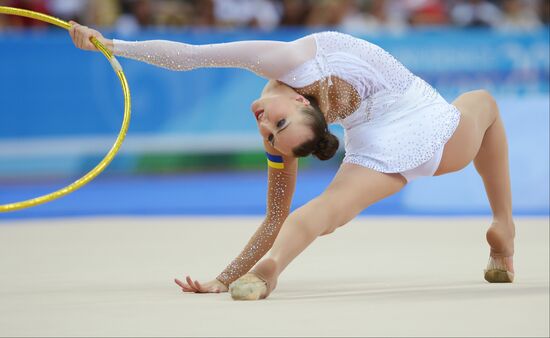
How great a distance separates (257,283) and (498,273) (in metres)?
1.02

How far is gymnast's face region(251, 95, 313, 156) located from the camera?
3383 mm

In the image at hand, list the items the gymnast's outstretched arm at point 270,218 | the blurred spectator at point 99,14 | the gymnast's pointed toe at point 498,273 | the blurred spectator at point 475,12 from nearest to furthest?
the gymnast's outstretched arm at point 270,218 < the gymnast's pointed toe at point 498,273 < the blurred spectator at point 99,14 < the blurred spectator at point 475,12

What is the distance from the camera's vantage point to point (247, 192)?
804cm

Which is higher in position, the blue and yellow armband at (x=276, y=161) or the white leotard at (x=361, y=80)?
the white leotard at (x=361, y=80)

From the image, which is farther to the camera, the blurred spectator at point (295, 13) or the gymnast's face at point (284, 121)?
the blurred spectator at point (295, 13)

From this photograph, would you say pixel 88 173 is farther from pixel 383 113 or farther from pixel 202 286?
pixel 383 113

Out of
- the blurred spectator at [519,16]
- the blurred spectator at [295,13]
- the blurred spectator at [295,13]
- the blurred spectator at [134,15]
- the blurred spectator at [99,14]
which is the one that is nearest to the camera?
the blurred spectator at [99,14]

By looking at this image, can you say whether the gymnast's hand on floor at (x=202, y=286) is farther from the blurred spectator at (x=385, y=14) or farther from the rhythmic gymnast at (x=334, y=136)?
the blurred spectator at (x=385, y=14)

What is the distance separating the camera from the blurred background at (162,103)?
25.5ft

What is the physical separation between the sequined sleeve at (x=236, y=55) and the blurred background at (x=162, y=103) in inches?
145

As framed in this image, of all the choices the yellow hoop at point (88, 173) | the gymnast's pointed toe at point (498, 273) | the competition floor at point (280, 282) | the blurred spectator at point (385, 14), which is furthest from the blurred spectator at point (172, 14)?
the gymnast's pointed toe at point (498, 273)

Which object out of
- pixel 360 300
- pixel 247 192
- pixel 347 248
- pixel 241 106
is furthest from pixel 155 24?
pixel 360 300

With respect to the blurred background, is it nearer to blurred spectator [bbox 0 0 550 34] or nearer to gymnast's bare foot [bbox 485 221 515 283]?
blurred spectator [bbox 0 0 550 34]

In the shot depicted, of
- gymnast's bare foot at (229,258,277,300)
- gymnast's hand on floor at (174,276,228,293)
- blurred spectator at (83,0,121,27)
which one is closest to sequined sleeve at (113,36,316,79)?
gymnast's bare foot at (229,258,277,300)
